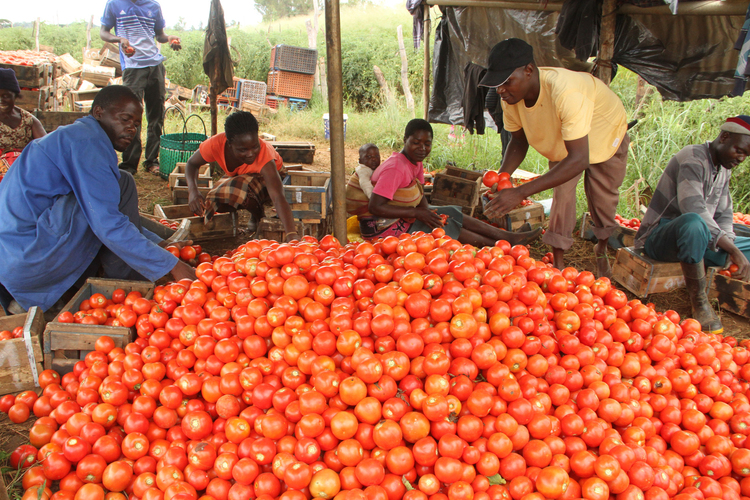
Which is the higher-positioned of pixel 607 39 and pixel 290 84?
pixel 607 39

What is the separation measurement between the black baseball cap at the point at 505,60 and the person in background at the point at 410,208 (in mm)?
1121

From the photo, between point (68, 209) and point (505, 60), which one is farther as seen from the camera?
point (505, 60)

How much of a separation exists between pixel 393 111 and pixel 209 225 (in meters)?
9.42

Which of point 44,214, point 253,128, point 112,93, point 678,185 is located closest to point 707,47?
point 678,185

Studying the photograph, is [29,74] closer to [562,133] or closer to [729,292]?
[562,133]

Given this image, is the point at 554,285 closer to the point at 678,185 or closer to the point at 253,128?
the point at 678,185

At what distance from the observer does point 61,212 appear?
281 centimetres

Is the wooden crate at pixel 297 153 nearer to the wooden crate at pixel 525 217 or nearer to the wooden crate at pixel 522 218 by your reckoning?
the wooden crate at pixel 522 218

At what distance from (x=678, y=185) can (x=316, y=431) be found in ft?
13.0

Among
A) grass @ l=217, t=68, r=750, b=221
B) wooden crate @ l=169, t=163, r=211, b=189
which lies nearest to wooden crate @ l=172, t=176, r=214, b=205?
wooden crate @ l=169, t=163, r=211, b=189

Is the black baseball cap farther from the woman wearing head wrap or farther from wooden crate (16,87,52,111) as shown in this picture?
wooden crate (16,87,52,111)

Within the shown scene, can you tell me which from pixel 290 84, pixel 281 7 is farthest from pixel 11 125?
pixel 281 7

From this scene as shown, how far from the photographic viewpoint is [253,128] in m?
4.07

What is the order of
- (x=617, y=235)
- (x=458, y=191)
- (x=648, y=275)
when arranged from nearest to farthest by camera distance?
1. (x=648, y=275)
2. (x=617, y=235)
3. (x=458, y=191)
